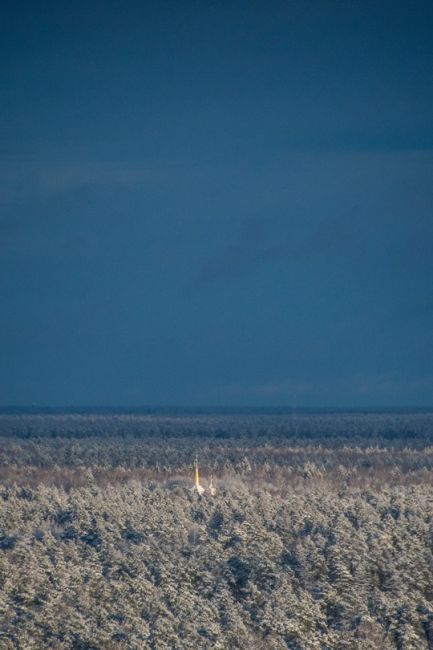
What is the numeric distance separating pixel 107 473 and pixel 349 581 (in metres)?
16.5

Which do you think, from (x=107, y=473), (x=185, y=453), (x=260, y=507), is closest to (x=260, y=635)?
(x=260, y=507)

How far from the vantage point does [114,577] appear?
17562 mm

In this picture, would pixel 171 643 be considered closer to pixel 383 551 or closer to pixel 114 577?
pixel 114 577

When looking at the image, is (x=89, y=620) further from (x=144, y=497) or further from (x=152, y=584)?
(x=144, y=497)

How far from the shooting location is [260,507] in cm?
2255

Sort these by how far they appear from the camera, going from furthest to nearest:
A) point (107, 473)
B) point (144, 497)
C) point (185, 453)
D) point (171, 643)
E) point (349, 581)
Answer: point (185, 453), point (107, 473), point (144, 497), point (349, 581), point (171, 643)

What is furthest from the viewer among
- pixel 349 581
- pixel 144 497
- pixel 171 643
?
pixel 144 497

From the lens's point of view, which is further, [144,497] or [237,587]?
[144,497]

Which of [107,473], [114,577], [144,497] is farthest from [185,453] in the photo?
[114,577]

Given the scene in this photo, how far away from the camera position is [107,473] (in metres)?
33.7

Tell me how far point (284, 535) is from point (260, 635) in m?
4.67

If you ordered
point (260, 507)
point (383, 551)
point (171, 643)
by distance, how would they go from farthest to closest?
point (260, 507)
point (383, 551)
point (171, 643)

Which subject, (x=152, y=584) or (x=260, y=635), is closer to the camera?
(x=260, y=635)

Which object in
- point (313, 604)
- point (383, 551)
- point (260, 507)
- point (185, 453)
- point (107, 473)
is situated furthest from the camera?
point (185, 453)
